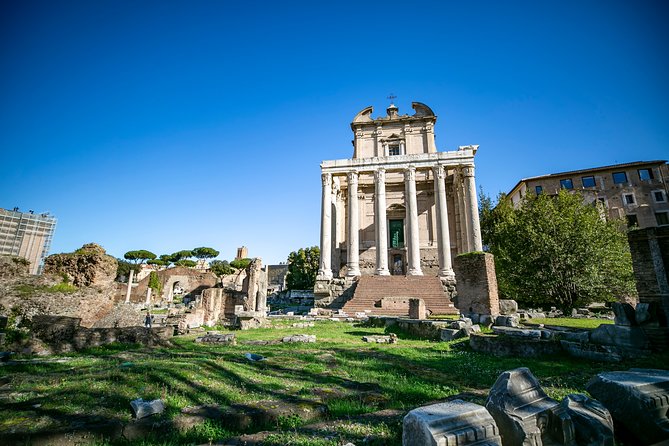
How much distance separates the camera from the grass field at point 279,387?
2.76m

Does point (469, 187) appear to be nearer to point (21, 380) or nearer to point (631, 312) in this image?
point (631, 312)

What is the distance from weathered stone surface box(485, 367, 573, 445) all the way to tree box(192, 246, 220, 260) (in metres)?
79.9

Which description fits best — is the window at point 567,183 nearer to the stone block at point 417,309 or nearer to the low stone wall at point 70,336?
the stone block at point 417,309

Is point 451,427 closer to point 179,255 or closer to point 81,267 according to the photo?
point 81,267

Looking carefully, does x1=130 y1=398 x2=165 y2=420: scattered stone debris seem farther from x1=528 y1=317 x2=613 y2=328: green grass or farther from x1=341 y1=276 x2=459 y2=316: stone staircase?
x1=341 y1=276 x2=459 y2=316: stone staircase

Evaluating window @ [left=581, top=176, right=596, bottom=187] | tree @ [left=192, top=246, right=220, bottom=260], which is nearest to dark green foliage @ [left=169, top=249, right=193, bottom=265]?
tree @ [left=192, top=246, right=220, bottom=260]

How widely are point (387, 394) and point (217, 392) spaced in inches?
87.0

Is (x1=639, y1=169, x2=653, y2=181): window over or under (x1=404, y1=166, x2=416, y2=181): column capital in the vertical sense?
over

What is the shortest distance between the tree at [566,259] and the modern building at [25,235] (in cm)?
7239

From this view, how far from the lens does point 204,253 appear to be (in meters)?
75.5

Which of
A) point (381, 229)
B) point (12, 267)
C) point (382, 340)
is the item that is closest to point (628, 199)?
point (381, 229)

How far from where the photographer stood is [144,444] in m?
2.59

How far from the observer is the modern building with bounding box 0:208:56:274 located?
55281mm

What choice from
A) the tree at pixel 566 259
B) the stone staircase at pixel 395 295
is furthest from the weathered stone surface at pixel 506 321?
the tree at pixel 566 259
